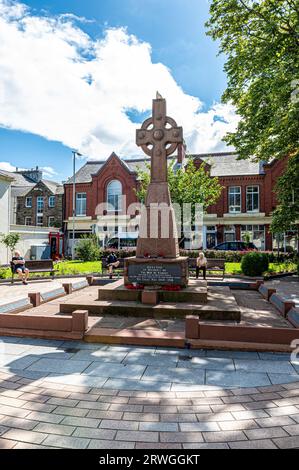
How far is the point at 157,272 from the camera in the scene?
870cm

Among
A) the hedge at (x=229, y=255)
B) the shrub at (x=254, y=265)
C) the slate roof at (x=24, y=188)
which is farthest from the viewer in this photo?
the slate roof at (x=24, y=188)

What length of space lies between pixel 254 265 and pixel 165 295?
9.69 metres

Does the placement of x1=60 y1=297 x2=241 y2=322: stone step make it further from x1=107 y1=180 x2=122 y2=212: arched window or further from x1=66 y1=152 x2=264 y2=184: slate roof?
x1=107 y1=180 x2=122 y2=212: arched window

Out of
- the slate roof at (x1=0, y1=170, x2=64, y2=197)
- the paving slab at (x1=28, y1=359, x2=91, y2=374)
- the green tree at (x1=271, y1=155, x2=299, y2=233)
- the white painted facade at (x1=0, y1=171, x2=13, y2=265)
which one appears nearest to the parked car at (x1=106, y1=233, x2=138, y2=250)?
the white painted facade at (x1=0, y1=171, x2=13, y2=265)

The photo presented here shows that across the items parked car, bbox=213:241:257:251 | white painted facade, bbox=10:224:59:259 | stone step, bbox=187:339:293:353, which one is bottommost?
stone step, bbox=187:339:293:353

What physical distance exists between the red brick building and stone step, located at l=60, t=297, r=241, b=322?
24303 mm

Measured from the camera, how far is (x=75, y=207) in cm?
3759

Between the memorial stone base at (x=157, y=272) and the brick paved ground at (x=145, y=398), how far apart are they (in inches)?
122

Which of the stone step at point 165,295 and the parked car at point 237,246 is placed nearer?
the stone step at point 165,295

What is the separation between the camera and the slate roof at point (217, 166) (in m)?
33.7

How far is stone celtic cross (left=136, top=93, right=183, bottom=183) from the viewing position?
9.54m

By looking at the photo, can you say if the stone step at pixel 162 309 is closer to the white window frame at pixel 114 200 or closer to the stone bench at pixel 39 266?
the stone bench at pixel 39 266

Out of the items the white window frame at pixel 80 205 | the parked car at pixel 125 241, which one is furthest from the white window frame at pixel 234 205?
the white window frame at pixel 80 205
